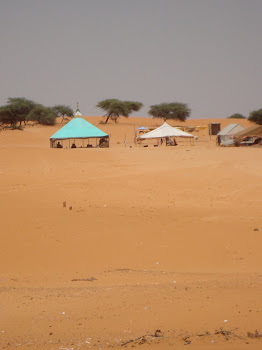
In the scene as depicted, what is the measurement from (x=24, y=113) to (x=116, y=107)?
14.8 metres

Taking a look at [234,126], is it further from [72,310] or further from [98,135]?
[72,310]

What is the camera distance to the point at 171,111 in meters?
73.2

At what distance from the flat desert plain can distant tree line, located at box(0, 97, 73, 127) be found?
39.0 m

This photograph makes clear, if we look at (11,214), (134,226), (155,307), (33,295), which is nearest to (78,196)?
(11,214)

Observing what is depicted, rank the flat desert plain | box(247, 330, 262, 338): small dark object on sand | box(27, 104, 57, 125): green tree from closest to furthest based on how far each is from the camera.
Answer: box(247, 330, 262, 338): small dark object on sand, the flat desert plain, box(27, 104, 57, 125): green tree

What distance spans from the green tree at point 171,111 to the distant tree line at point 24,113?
19.6 metres

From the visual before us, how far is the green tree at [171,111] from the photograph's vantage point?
72438mm

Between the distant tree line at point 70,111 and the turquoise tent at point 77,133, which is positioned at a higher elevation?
the distant tree line at point 70,111

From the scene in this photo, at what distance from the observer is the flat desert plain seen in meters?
3.76

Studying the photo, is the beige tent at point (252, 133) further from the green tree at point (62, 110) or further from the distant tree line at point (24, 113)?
the green tree at point (62, 110)

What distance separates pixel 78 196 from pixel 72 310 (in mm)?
7114

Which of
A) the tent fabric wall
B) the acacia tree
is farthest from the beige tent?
the acacia tree

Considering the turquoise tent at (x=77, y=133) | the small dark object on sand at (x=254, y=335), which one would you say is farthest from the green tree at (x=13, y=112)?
the small dark object on sand at (x=254, y=335)

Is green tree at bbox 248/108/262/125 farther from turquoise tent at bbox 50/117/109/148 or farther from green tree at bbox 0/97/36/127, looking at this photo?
turquoise tent at bbox 50/117/109/148
